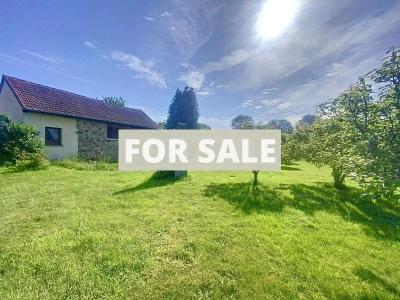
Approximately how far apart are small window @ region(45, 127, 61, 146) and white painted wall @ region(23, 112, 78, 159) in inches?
9.5

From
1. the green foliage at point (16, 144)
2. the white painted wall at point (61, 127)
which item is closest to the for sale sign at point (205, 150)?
the green foliage at point (16, 144)

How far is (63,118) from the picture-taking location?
16906 millimetres

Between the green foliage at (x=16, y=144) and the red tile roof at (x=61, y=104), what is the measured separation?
1546mm

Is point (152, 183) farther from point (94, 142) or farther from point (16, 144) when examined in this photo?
point (94, 142)

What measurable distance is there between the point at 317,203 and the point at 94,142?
1637 cm

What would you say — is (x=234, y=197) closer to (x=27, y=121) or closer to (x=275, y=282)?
(x=275, y=282)

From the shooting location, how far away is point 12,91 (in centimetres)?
1555

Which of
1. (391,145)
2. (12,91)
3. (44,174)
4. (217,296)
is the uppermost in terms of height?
(12,91)

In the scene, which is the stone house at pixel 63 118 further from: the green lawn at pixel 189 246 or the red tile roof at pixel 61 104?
the green lawn at pixel 189 246

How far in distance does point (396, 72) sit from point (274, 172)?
1394 cm

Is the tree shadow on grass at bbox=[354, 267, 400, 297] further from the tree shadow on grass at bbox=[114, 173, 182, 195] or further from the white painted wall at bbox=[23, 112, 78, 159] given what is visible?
the white painted wall at bbox=[23, 112, 78, 159]

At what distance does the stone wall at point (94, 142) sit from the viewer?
18062 mm

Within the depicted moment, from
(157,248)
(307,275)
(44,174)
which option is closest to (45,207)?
(157,248)

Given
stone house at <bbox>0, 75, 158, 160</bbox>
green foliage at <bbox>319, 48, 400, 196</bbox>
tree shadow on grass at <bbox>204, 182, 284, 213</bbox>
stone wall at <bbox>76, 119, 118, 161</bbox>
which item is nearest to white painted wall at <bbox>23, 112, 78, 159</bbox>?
stone house at <bbox>0, 75, 158, 160</bbox>
